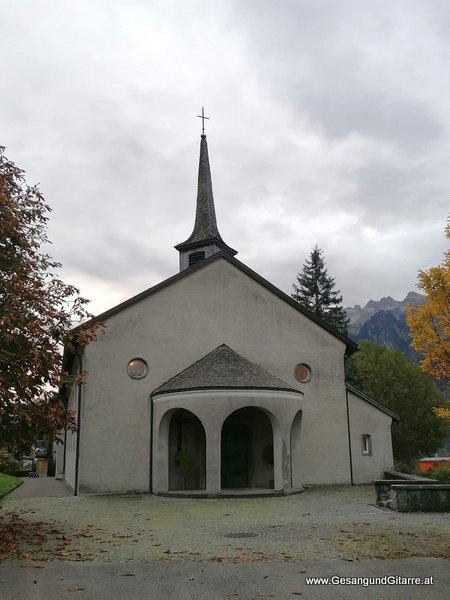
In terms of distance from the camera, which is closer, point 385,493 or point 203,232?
point 385,493

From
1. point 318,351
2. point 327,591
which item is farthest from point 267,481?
point 327,591

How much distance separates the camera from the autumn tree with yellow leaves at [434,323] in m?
19.2

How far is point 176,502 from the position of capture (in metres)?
16.7

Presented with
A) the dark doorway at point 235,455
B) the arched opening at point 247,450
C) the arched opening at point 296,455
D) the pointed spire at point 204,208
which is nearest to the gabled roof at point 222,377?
the arched opening at point 296,455

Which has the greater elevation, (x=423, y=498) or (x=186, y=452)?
(x=186, y=452)

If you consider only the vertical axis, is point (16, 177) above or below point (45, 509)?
above

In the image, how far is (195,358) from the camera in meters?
21.2

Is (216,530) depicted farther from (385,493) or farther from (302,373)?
(302,373)

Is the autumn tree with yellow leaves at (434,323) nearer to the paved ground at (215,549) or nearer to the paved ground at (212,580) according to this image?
the paved ground at (215,549)

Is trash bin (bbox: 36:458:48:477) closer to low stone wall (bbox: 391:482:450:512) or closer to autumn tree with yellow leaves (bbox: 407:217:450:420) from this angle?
autumn tree with yellow leaves (bbox: 407:217:450:420)

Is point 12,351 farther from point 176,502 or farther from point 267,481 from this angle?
point 267,481

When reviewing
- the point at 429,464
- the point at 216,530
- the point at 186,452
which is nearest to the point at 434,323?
the point at 186,452

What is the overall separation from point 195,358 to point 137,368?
2197 mm

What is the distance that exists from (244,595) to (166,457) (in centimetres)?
1259
